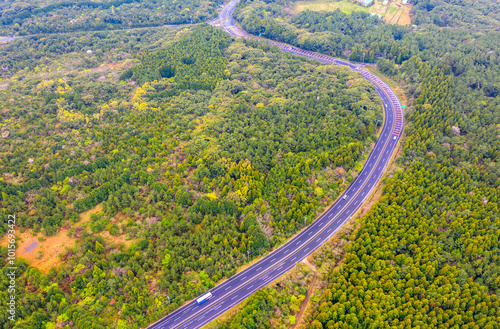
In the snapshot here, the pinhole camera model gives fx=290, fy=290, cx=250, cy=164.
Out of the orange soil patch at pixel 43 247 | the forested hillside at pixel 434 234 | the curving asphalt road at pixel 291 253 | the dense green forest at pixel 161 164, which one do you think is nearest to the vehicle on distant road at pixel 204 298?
the curving asphalt road at pixel 291 253

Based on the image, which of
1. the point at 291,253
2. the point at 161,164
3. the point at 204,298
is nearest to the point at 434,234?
the point at 291,253

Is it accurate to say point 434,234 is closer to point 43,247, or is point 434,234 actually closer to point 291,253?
point 291,253

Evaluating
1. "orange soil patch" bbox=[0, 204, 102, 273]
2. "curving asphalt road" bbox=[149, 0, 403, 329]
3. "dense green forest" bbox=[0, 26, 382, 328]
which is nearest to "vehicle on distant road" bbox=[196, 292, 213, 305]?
"curving asphalt road" bbox=[149, 0, 403, 329]

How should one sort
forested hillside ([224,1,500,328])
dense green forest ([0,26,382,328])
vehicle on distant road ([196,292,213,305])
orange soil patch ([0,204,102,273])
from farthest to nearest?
orange soil patch ([0,204,102,273]), dense green forest ([0,26,382,328]), vehicle on distant road ([196,292,213,305]), forested hillside ([224,1,500,328])

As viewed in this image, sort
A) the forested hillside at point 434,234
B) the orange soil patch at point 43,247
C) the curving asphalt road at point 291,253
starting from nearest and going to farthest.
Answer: the forested hillside at point 434,234 → the curving asphalt road at point 291,253 → the orange soil patch at point 43,247

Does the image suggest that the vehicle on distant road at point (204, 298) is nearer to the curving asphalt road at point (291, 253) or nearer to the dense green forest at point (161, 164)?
the curving asphalt road at point (291, 253)

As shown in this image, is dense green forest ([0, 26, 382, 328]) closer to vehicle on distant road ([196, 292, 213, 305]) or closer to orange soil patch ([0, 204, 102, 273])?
vehicle on distant road ([196, 292, 213, 305])

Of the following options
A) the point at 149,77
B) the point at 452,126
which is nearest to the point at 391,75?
the point at 452,126
